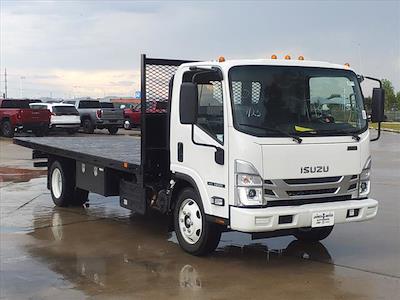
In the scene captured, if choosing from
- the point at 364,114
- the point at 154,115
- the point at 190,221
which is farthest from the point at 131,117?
the point at 364,114

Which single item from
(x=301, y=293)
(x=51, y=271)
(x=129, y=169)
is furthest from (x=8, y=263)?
(x=301, y=293)

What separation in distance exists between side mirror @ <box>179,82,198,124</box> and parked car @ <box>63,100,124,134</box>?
2602 centimetres

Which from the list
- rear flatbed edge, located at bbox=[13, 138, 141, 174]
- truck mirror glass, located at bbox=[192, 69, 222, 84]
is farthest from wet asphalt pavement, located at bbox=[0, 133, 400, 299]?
truck mirror glass, located at bbox=[192, 69, 222, 84]

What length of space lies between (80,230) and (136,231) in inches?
32.8

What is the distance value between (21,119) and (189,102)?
23.5 meters

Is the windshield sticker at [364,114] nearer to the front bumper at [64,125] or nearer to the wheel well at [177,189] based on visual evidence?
the wheel well at [177,189]

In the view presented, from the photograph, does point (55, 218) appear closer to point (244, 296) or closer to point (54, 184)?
point (54, 184)

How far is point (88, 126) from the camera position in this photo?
1288 inches

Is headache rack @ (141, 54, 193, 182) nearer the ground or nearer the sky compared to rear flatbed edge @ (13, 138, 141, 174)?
nearer the sky

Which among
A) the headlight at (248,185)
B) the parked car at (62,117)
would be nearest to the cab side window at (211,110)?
the headlight at (248,185)

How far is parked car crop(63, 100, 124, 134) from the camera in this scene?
31.9 metres

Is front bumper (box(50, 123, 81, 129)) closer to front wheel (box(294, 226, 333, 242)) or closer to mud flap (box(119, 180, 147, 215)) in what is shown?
mud flap (box(119, 180, 147, 215))

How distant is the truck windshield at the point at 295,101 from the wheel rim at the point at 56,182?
5.26 m

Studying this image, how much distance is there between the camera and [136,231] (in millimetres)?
8492
